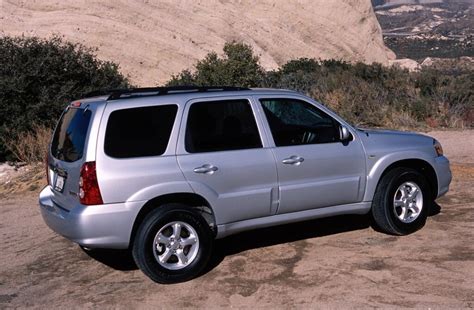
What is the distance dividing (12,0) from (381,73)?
17465mm

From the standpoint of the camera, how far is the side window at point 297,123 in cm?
688

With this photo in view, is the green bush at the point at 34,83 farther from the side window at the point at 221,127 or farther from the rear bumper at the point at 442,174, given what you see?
the rear bumper at the point at 442,174

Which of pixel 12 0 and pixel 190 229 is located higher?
pixel 12 0

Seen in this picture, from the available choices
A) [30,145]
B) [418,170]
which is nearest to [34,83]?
[30,145]

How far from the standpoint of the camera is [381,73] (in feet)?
79.7

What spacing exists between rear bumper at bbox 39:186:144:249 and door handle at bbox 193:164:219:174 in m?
0.61

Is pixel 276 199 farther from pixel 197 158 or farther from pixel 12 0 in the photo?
pixel 12 0

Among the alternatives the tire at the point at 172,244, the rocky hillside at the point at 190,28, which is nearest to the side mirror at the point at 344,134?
the tire at the point at 172,244

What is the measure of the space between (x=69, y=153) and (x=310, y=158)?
2.30m

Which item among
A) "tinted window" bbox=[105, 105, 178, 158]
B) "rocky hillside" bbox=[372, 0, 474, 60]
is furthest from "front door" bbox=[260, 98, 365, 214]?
"rocky hillside" bbox=[372, 0, 474, 60]

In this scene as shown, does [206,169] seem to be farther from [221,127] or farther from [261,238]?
[261,238]

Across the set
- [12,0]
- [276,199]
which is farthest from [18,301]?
[12,0]

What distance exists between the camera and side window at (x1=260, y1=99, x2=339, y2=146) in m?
6.88

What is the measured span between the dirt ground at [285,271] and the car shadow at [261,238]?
11 mm
